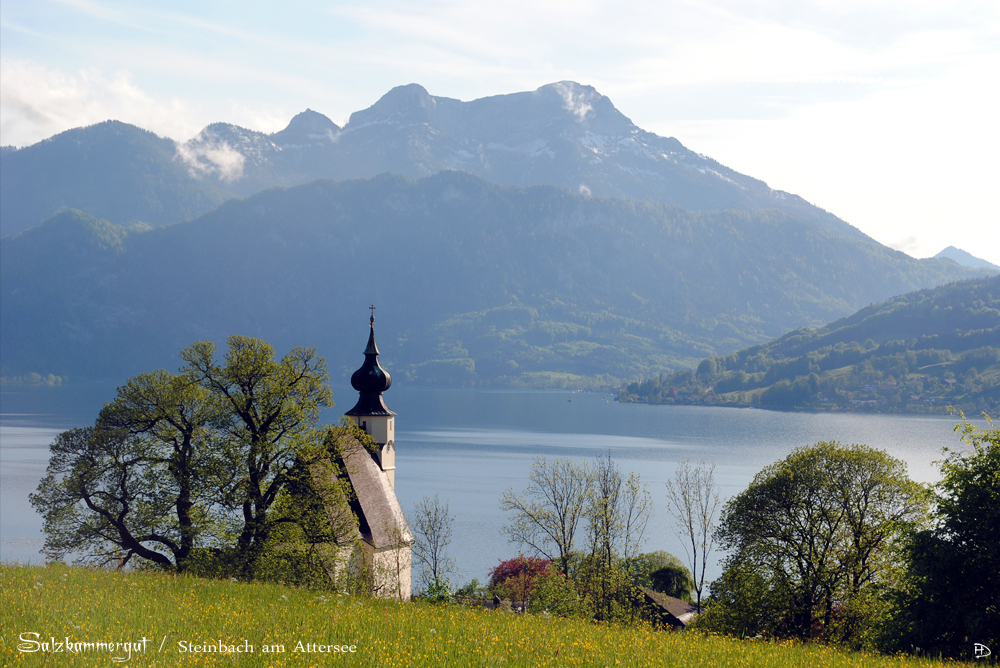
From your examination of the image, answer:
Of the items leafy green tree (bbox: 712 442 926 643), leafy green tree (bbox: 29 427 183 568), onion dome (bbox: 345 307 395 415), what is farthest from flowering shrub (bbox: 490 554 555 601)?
leafy green tree (bbox: 29 427 183 568)

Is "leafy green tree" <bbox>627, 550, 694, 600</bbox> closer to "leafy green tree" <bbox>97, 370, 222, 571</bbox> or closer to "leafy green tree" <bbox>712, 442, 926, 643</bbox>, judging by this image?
"leafy green tree" <bbox>712, 442, 926, 643</bbox>

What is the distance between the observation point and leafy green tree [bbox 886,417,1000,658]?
2061 cm

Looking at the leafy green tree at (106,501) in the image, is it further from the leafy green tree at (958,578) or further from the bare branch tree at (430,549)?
the bare branch tree at (430,549)

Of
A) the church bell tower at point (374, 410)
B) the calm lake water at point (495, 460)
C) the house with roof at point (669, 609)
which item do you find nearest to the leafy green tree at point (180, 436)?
the church bell tower at point (374, 410)

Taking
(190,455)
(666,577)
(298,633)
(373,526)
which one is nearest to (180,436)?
(190,455)

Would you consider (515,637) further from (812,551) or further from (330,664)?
(812,551)

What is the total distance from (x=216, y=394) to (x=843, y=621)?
2775 cm

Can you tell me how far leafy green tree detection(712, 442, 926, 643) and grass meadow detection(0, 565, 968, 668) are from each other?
17.0 meters

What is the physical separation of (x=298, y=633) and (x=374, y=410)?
36999 millimetres

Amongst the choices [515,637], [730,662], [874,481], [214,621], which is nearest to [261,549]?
[214,621]

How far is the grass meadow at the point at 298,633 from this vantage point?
12344 mm

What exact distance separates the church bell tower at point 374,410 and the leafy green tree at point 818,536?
22.0 metres

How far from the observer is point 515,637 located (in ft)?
48.9

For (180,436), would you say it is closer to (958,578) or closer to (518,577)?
(958,578)
